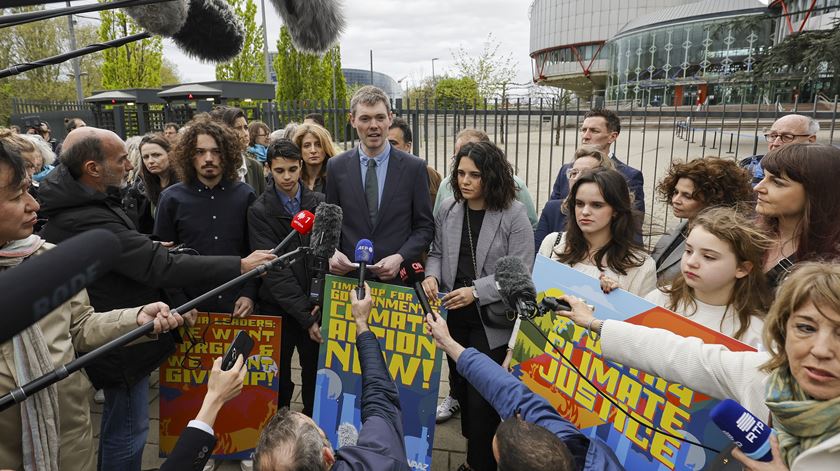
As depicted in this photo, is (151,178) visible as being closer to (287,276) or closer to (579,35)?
(287,276)

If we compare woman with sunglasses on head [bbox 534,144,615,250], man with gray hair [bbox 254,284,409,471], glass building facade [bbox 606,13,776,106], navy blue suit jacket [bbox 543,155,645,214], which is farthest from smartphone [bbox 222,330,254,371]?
glass building facade [bbox 606,13,776,106]

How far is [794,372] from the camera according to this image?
143cm

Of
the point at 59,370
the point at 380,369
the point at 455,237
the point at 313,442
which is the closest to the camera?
the point at 59,370

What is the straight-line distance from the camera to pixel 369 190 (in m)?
3.53

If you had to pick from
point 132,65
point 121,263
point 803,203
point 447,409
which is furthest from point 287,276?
point 132,65

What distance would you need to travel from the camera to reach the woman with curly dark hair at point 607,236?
2.76 m

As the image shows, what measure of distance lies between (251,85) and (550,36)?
168 ft

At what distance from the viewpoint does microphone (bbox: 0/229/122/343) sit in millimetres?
572

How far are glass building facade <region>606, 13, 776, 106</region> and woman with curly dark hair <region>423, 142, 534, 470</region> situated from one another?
1342 inches

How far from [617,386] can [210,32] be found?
2.44 metres

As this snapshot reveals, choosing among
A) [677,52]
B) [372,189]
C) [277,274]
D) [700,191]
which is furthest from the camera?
[677,52]

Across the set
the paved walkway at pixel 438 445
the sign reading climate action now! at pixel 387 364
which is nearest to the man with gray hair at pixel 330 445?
the sign reading climate action now! at pixel 387 364

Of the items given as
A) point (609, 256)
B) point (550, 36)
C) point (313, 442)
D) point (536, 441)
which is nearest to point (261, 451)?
point (313, 442)

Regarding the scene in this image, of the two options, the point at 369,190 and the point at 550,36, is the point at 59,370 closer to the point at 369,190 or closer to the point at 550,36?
the point at 369,190
